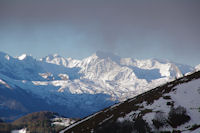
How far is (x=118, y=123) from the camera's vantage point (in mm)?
56969

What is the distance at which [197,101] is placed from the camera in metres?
53.2

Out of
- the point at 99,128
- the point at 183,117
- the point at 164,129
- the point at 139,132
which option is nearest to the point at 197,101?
the point at 183,117

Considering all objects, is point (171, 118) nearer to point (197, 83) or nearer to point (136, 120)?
point (136, 120)

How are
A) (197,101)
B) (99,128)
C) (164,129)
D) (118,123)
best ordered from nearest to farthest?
(164,129), (197,101), (118,123), (99,128)

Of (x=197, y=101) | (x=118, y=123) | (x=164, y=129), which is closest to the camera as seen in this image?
(x=164, y=129)

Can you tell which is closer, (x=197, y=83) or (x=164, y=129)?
(x=164, y=129)

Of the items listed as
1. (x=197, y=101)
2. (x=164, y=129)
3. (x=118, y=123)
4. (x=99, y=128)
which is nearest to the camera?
(x=164, y=129)

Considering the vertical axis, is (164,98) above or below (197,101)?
above

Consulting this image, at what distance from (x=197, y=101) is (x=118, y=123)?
19482 mm

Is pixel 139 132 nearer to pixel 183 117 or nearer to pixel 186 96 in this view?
pixel 183 117

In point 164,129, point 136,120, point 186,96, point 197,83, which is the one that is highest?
point 197,83

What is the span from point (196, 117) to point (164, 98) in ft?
49.4

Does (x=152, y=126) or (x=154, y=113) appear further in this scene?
(x=154, y=113)

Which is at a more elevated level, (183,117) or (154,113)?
(154,113)
